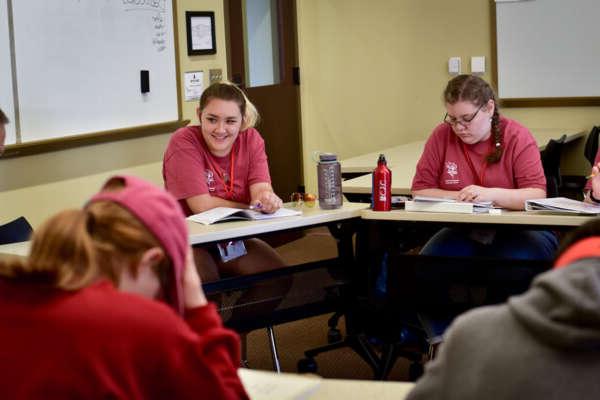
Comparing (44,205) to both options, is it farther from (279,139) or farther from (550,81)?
(550,81)

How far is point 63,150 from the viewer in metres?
4.34

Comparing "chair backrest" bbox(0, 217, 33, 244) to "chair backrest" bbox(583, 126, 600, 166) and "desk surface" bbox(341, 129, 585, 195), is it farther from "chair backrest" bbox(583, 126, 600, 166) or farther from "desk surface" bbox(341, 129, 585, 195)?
"chair backrest" bbox(583, 126, 600, 166)

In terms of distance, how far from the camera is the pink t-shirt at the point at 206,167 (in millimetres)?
3660

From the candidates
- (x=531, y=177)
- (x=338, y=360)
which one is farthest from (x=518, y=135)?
(x=338, y=360)

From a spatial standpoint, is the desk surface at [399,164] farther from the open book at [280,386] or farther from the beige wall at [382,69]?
the open book at [280,386]

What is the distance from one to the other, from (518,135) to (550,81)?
9.14ft

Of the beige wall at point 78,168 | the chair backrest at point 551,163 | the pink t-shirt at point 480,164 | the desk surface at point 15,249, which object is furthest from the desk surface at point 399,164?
the desk surface at point 15,249

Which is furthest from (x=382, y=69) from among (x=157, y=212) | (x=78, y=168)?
(x=157, y=212)

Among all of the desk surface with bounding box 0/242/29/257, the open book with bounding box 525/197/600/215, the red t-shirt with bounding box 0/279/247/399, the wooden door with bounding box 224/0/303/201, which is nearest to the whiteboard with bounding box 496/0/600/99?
the wooden door with bounding box 224/0/303/201

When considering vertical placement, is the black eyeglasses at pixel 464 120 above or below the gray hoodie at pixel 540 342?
above

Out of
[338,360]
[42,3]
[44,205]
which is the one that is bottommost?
[338,360]

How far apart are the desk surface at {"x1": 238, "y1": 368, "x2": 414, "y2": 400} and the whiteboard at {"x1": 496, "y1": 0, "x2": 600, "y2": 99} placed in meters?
4.79

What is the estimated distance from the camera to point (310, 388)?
5.62ft

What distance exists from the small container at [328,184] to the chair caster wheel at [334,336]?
100 cm
